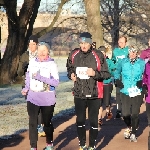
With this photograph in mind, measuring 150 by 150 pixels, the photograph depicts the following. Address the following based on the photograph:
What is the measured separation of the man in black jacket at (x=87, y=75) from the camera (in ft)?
24.3

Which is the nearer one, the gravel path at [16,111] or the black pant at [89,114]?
the black pant at [89,114]

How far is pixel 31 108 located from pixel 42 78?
0.51 meters

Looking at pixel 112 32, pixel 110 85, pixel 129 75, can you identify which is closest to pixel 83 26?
pixel 112 32

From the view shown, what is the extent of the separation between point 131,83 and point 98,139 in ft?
4.21

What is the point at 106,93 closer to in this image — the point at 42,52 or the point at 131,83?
the point at 131,83

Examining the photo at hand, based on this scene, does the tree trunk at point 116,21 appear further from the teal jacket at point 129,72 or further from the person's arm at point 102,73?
the person's arm at point 102,73

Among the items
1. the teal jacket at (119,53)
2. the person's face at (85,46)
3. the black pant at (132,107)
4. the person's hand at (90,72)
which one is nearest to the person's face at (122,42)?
the teal jacket at (119,53)

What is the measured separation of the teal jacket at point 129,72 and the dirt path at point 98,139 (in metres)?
0.95

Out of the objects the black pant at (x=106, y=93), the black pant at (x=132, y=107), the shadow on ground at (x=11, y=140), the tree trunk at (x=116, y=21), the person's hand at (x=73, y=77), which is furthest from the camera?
the tree trunk at (x=116, y=21)

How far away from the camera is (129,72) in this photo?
8.78m

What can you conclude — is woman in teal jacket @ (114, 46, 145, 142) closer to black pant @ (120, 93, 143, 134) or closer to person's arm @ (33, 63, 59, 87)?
black pant @ (120, 93, 143, 134)

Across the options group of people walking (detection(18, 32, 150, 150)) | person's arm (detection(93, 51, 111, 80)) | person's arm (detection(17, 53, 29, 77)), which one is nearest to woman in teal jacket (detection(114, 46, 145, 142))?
group of people walking (detection(18, 32, 150, 150))

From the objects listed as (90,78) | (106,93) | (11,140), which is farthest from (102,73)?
(106,93)

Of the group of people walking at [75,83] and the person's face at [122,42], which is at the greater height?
the person's face at [122,42]
